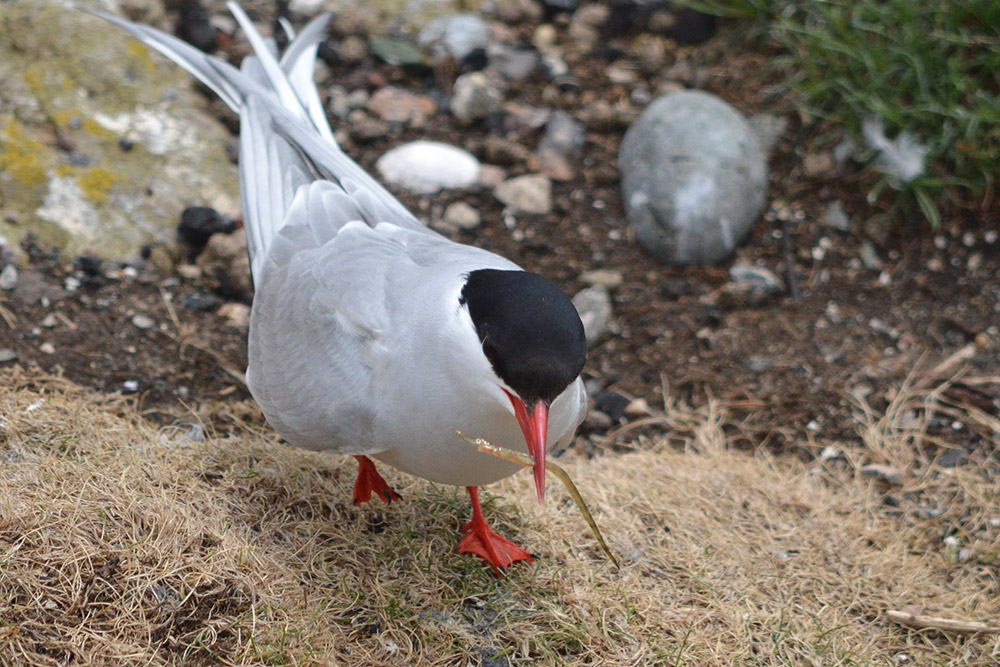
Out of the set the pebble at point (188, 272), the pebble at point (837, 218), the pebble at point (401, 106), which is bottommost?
the pebble at point (188, 272)

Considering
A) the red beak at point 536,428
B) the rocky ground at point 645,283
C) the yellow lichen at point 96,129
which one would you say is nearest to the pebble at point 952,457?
the rocky ground at point 645,283

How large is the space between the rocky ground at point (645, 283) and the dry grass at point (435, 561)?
0.39 m

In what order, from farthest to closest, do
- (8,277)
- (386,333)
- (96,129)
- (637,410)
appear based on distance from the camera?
1. (96,129)
2. (637,410)
3. (8,277)
4. (386,333)

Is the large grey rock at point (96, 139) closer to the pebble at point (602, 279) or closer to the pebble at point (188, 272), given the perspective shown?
the pebble at point (188, 272)

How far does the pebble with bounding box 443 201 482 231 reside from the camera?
15.0 feet

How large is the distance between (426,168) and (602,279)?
1065 mm

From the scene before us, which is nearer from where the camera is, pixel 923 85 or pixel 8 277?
pixel 8 277

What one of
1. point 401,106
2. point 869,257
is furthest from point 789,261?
point 401,106

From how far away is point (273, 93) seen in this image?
3740mm

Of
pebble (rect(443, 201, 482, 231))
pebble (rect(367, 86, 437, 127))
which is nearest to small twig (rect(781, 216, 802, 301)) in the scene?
pebble (rect(443, 201, 482, 231))

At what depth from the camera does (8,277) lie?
3.77 metres

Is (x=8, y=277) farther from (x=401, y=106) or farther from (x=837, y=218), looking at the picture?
(x=837, y=218)

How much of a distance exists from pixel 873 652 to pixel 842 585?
0.29 m

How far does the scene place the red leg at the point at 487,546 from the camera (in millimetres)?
2803
